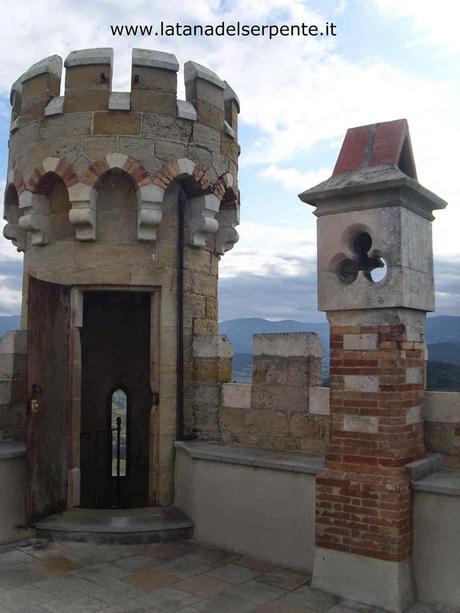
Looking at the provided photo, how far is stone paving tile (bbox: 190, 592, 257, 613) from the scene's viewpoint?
15.7 ft

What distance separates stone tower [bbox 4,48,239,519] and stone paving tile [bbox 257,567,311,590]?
1.96 meters

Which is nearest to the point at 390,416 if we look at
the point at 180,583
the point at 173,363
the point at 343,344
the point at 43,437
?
the point at 343,344

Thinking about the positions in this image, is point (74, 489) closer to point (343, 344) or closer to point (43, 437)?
point (43, 437)

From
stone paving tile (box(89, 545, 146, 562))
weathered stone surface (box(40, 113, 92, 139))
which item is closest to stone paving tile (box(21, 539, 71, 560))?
stone paving tile (box(89, 545, 146, 562))

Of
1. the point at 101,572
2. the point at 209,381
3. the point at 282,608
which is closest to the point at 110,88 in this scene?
the point at 209,381

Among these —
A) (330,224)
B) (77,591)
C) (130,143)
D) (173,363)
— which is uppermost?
(130,143)

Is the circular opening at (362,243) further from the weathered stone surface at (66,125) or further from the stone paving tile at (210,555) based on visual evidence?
the weathered stone surface at (66,125)

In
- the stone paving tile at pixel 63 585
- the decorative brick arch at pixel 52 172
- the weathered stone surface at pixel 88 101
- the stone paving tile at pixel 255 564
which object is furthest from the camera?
the weathered stone surface at pixel 88 101

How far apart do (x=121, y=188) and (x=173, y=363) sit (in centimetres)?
217

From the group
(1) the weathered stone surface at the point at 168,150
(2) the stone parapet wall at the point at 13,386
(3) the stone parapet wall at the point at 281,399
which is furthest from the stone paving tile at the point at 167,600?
(1) the weathered stone surface at the point at 168,150

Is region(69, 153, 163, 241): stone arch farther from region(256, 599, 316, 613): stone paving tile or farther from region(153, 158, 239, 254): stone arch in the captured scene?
region(256, 599, 316, 613): stone paving tile

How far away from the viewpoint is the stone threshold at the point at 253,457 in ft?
18.8

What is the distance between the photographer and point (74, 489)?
7020 mm

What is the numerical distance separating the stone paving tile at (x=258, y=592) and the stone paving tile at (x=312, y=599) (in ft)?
0.37
